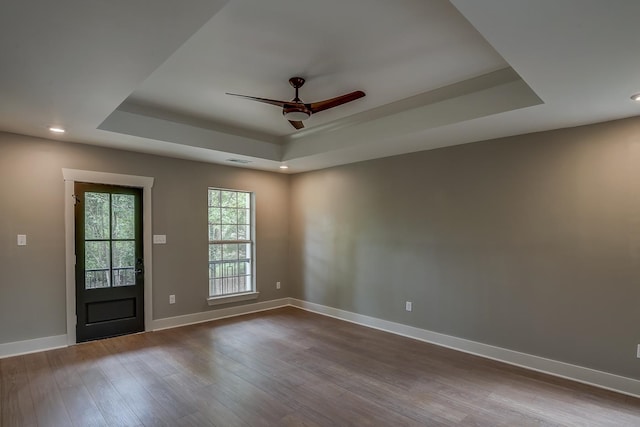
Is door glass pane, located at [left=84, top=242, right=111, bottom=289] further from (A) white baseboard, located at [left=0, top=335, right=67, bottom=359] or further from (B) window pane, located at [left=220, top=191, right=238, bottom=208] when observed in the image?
(B) window pane, located at [left=220, top=191, right=238, bottom=208]

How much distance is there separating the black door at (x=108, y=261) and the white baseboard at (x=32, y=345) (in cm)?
19

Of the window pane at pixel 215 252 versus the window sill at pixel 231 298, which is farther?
the window pane at pixel 215 252

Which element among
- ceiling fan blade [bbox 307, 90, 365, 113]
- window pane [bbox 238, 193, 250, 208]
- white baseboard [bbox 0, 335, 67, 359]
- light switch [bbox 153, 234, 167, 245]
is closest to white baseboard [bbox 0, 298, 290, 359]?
white baseboard [bbox 0, 335, 67, 359]

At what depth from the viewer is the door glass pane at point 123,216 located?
448cm

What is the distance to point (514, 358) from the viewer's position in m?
3.64

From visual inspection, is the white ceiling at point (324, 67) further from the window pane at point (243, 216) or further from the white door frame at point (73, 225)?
the window pane at point (243, 216)

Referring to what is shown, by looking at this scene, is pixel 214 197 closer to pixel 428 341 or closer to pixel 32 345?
pixel 32 345

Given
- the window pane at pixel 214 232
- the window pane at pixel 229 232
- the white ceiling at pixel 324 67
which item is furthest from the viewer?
the window pane at pixel 229 232

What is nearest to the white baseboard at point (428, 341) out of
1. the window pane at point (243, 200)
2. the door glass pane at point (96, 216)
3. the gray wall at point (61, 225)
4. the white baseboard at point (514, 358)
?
the white baseboard at point (514, 358)

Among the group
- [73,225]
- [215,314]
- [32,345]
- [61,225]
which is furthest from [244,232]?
[32,345]

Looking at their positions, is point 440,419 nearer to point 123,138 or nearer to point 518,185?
point 518,185

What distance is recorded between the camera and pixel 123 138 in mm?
3975

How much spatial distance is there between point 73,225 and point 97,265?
1.88 feet

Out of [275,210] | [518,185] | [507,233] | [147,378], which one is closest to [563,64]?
[518,185]
